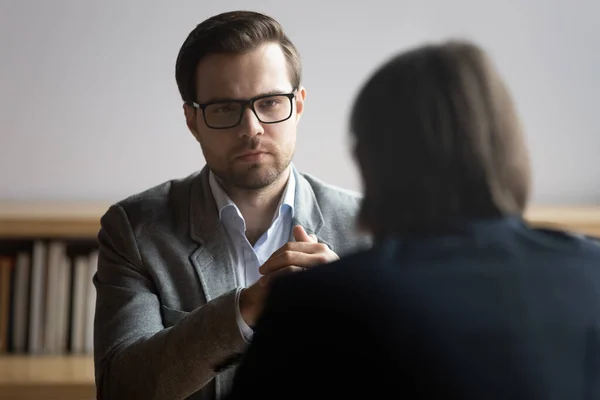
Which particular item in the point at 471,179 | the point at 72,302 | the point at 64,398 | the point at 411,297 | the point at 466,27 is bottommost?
the point at 64,398

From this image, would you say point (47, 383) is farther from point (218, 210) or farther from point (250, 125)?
point (250, 125)

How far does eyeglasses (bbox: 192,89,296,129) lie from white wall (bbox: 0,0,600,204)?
1.10m

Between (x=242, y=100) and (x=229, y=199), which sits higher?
(x=242, y=100)

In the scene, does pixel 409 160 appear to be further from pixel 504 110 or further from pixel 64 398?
pixel 64 398

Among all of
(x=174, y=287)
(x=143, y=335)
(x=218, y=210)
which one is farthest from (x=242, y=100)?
(x=143, y=335)

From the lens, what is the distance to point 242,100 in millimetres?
1708

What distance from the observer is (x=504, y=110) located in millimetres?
998

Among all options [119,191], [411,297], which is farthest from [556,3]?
[411,297]

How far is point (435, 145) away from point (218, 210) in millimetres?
869

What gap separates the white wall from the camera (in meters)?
2.80

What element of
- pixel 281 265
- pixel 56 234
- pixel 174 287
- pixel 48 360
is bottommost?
pixel 48 360

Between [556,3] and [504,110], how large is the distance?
6.84 feet

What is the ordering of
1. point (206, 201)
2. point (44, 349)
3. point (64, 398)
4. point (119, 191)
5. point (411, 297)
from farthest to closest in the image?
point (119, 191) → point (44, 349) → point (64, 398) → point (206, 201) → point (411, 297)

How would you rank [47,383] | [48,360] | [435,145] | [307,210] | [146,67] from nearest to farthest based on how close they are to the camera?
1. [435,145]
2. [307,210]
3. [47,383]
4. [48,360]
5. [146,67]
